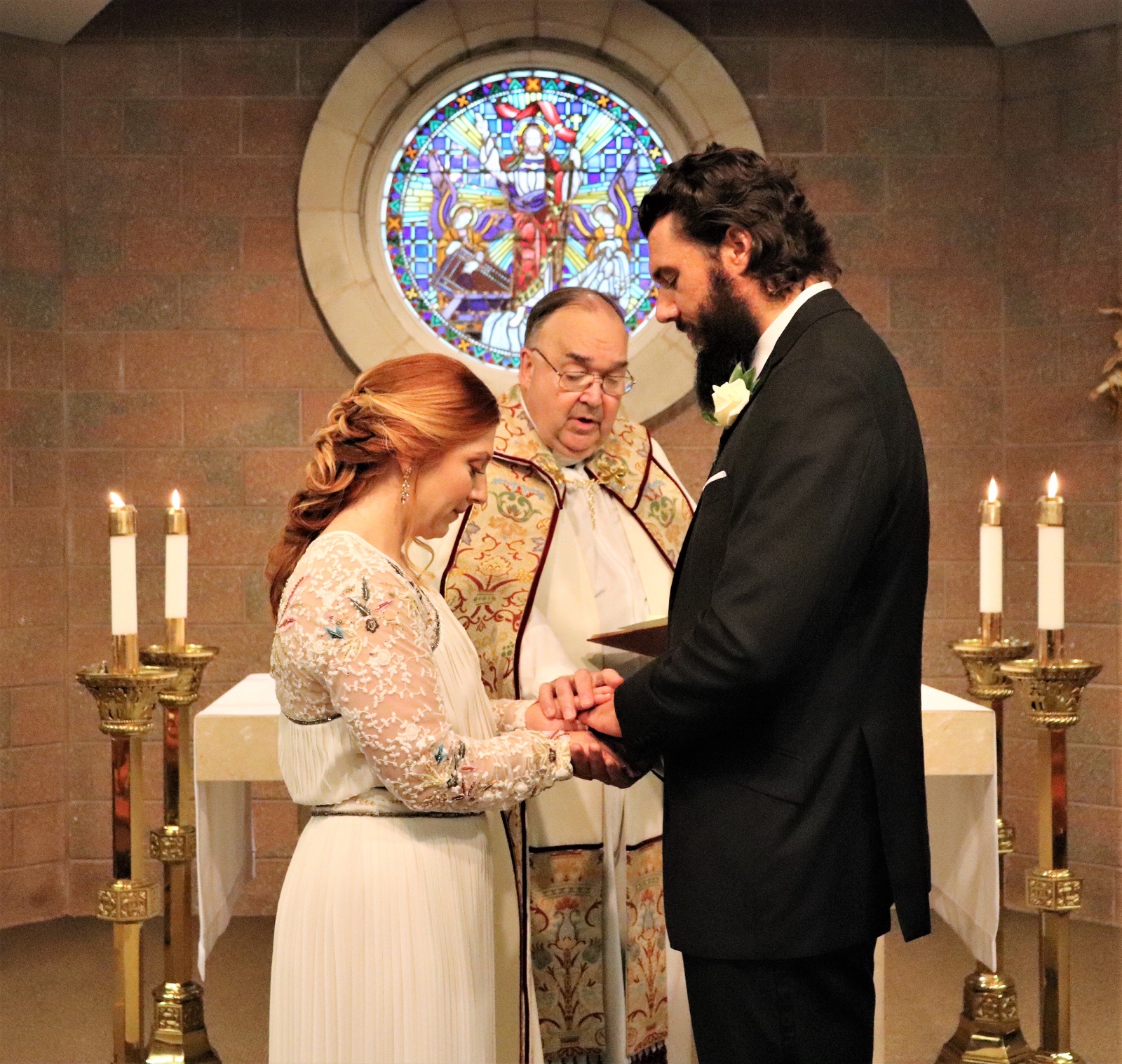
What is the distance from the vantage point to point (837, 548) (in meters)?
2.01

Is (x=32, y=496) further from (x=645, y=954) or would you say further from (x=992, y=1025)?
(x=992, y=1025)

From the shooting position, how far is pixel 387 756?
2127 millimetres

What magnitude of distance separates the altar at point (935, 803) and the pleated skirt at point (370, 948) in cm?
94

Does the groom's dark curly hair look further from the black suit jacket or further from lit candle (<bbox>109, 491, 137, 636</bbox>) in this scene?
lit candle (<bbox>109, 491, 137, 636</bbox>)

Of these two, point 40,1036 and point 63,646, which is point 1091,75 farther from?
point 40,1036

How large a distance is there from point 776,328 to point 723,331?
0.37ft

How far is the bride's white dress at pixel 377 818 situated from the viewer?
2.13 m

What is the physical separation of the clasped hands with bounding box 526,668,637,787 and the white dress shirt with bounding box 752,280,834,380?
59 cm

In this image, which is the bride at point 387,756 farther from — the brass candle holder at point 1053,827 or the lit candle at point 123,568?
the brass candle holder at point 1053,827

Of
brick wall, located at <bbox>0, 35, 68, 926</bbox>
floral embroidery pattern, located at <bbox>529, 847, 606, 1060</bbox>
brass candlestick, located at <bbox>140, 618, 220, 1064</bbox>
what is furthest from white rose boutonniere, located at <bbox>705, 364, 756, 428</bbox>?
brick wall, located at <bbox>0, 35, 68, 926</bbox>

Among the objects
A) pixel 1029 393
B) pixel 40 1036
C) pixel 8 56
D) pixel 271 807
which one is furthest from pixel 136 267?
pixel 1029 393

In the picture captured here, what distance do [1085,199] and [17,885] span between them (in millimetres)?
5122

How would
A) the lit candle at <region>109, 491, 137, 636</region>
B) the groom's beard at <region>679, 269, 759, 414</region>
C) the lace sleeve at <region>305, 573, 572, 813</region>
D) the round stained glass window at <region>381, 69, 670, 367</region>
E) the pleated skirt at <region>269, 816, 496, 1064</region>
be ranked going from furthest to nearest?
1. the round stained glass window at <region>381, 69, 670, 367</region>
2. the lit candle at <region>109, 491, 137, 636</region>
3. the groom's beard at <region>679, 269, 759, 414</region>
4. the pleated skirt at <region>269, 816, 496, 1064</region>
5. the lace sleeve at <region>305, 573, 572, 813</region>

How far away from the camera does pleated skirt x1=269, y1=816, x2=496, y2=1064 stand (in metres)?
2.23
